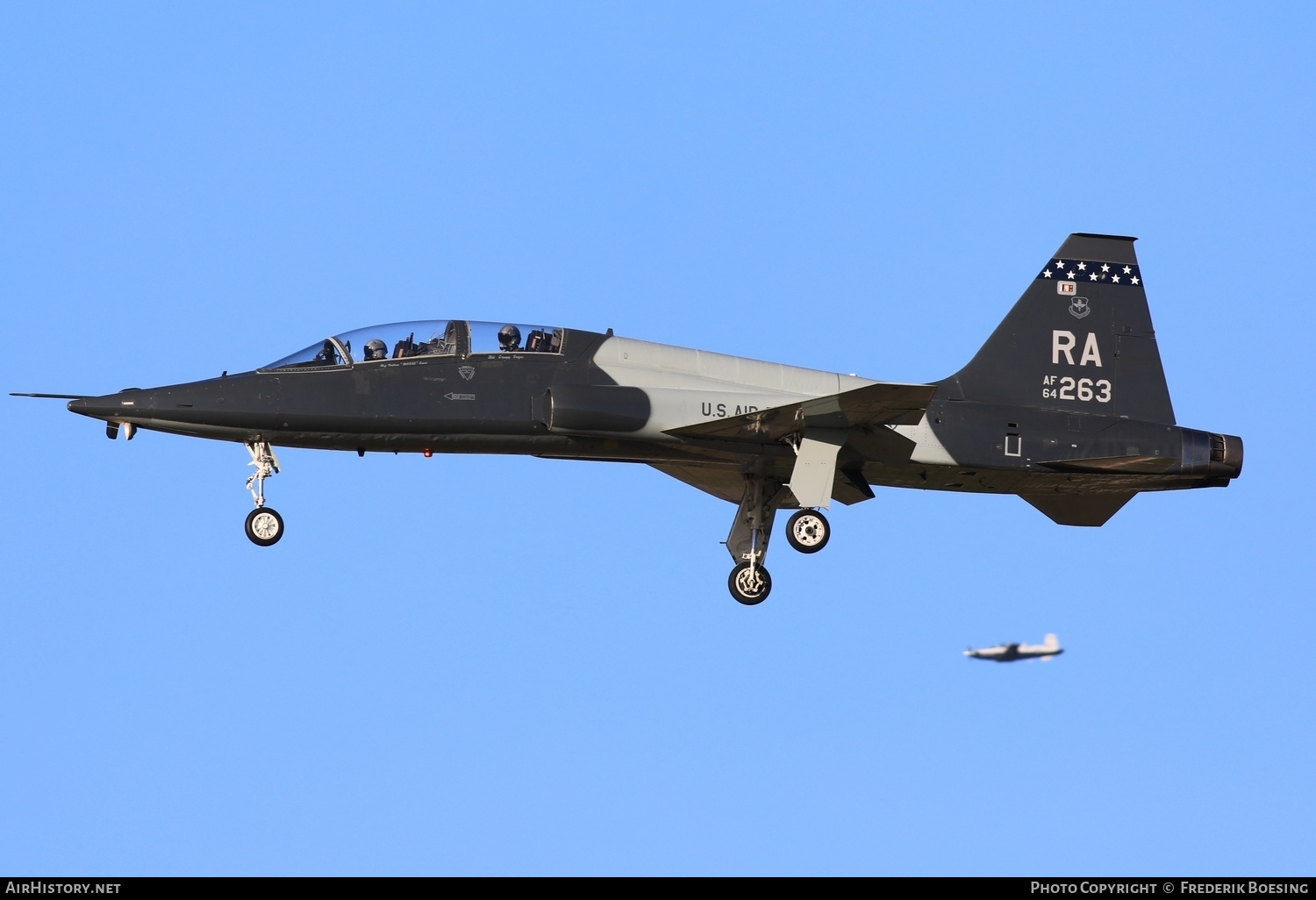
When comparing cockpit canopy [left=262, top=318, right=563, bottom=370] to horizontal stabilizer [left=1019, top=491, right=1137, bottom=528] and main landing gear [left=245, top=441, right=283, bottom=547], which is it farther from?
horizontal stabilizer [left=1019, top=491, right=1137, bottom=528]

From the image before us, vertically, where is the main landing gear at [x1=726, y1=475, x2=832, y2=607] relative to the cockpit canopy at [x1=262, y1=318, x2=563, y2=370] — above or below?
below

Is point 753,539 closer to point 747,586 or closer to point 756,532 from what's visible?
point 756,532

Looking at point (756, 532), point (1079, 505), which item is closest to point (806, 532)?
point (756, 532)

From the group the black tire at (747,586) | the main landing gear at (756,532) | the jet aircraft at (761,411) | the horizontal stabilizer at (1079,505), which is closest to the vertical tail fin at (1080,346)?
the jet aircraft at (761,411)

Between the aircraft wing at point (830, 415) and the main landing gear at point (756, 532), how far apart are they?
1.26 metres

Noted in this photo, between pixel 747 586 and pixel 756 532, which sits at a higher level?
pixel 756 532

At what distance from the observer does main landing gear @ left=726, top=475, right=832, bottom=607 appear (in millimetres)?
26172

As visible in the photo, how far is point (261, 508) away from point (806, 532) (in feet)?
24.8

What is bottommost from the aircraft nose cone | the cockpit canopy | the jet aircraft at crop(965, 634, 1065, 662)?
the jet aircraft at crop(965, 634, 1065, 662)

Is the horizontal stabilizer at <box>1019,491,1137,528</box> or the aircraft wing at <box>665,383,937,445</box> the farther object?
the horizontal stabilizer at <box>1019,491,1137,528</box>

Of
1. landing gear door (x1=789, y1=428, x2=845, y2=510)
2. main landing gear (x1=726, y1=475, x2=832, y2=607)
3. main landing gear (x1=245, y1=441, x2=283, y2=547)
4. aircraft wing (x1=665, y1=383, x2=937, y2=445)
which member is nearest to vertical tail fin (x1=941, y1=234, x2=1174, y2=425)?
aircraft wing (x1=665, y1=383, x2=937, y2=445)

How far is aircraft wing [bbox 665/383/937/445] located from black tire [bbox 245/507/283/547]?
18.1 ft

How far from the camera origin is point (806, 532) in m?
26.1
